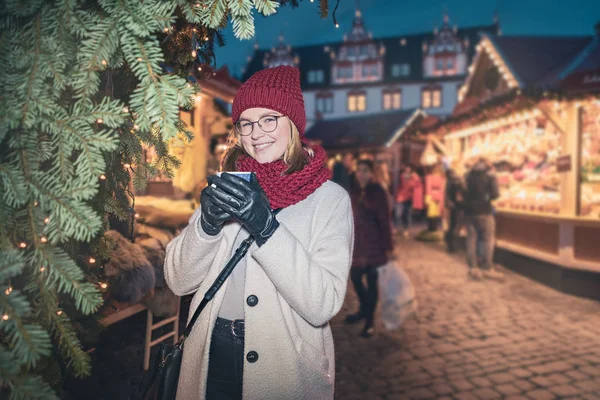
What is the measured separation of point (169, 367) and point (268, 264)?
64cm

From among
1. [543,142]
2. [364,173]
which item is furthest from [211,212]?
[543,142]

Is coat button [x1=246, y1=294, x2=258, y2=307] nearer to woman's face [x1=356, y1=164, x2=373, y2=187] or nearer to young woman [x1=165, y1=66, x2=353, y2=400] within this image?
young woman [x1=165, y1=66, x2=353, y2=400]

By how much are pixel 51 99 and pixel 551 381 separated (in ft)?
14.9

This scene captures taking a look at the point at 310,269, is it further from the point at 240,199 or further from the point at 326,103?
the point at 326,103

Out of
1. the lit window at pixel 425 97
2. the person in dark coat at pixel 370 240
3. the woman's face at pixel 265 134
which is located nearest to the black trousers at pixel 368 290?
the person in dark coat at pixel 370 240

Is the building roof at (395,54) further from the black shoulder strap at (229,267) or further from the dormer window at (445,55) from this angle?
the black shoulder strap at (229,267)

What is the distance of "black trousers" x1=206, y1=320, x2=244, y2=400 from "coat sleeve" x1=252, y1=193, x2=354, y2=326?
324 millimetres

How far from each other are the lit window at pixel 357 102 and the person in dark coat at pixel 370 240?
3130 centimetres

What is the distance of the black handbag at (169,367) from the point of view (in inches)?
65.3

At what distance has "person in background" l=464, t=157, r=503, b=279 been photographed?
25.6 ft

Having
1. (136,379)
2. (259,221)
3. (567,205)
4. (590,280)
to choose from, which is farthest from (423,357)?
(567,205)

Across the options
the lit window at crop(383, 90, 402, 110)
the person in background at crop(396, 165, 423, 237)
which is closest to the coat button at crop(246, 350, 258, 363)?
the person in background at crop(396, 165, 423, 237)

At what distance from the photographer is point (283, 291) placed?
1.57 meters

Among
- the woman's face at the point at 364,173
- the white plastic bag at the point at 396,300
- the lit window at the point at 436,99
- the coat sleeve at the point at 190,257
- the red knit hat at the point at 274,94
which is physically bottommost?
the white plastic bag at the point at 396,300
